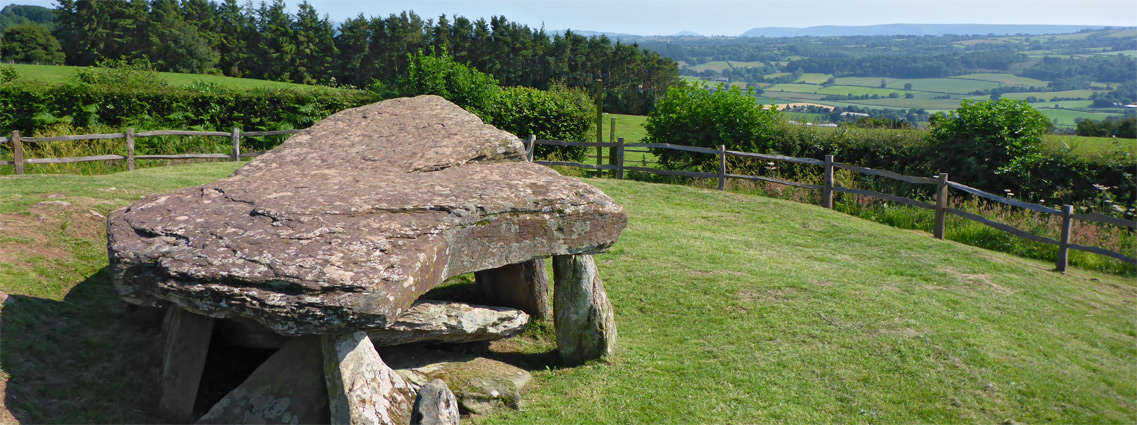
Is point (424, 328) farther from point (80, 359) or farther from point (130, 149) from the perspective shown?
point (130, 149)

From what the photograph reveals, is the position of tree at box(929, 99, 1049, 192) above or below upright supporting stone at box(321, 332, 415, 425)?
above

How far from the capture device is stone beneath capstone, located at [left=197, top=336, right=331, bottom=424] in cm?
572

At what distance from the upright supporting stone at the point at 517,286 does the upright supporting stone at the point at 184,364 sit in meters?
2.72

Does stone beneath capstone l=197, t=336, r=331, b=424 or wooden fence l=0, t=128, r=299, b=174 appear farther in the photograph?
wooden fence l=0, t=128, r=299, b=174

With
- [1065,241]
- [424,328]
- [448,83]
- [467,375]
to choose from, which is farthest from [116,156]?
[1065,241]

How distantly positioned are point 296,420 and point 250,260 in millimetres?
1383

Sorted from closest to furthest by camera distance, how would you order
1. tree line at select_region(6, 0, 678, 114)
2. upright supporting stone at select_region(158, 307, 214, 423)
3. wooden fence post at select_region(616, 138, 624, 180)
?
upright supporting stone at select_region(158, 307, 214, 423) < wooden fence post at select_region(616, 138, 624, 180) < tree line at select_region(6, 0, 678, 114)

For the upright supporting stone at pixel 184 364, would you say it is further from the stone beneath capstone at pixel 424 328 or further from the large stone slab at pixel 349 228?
the large stone slab at pixel 349 228

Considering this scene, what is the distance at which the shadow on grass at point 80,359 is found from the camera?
567 centimetres

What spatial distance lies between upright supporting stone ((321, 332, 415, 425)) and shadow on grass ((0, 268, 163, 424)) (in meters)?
1.53

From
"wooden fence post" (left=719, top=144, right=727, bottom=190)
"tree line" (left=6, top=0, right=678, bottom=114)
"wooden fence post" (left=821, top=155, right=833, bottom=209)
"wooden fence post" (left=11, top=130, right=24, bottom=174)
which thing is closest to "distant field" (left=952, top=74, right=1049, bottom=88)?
"tree line" (left=6, top=0, right=678, bottom=114)

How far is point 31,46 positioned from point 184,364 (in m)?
52.3

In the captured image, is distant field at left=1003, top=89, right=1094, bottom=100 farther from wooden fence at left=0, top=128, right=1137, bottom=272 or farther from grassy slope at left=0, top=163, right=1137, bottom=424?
grassy slope at left=0, top=163, right=1137, bottom=424

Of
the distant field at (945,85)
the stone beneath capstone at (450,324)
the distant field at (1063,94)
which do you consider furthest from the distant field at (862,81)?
the stone beneath capstone at (450,324)
